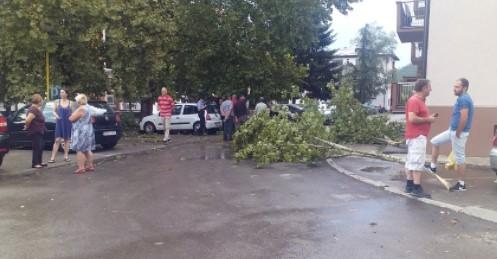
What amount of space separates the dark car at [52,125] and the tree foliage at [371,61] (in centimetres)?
5956

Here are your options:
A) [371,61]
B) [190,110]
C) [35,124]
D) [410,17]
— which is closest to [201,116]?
[190,110]

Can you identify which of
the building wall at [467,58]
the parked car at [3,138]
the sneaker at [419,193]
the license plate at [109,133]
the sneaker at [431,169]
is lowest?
the sneaker at [419,193]

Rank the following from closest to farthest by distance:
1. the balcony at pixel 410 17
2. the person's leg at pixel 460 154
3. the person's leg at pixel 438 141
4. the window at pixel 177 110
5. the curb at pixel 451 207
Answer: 1. the curb at pixel 451 207
2. the person's leg at pixel 460 154
3. the person's leg at pixel 438 141
4. the balcony at pixel 410 17
5. the window at pixel 177 110

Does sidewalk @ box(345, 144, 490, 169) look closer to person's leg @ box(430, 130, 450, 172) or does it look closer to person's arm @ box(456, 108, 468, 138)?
person's leg @ box(430, 130, 450, 172)

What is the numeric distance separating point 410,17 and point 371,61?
A: 59743 mm

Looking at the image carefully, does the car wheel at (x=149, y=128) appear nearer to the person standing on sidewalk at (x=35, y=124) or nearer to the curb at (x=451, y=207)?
the person standing on sidewalk at (x=35, y=124)

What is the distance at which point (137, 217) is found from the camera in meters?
7.30

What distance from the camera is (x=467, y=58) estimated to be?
41.0ft

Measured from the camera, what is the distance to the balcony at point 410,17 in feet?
58.2

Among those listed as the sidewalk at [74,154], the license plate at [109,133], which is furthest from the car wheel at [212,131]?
the license plate at [109,133]

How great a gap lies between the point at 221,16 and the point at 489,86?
14.7 metres

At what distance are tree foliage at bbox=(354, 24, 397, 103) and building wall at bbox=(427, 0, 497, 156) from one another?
60315 mm

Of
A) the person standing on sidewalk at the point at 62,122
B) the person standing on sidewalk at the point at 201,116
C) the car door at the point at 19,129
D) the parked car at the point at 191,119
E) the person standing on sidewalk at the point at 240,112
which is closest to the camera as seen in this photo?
the person standing on sidewalk at the point at 62,122

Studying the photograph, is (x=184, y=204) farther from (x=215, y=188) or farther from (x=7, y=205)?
(x=7, y=205)
